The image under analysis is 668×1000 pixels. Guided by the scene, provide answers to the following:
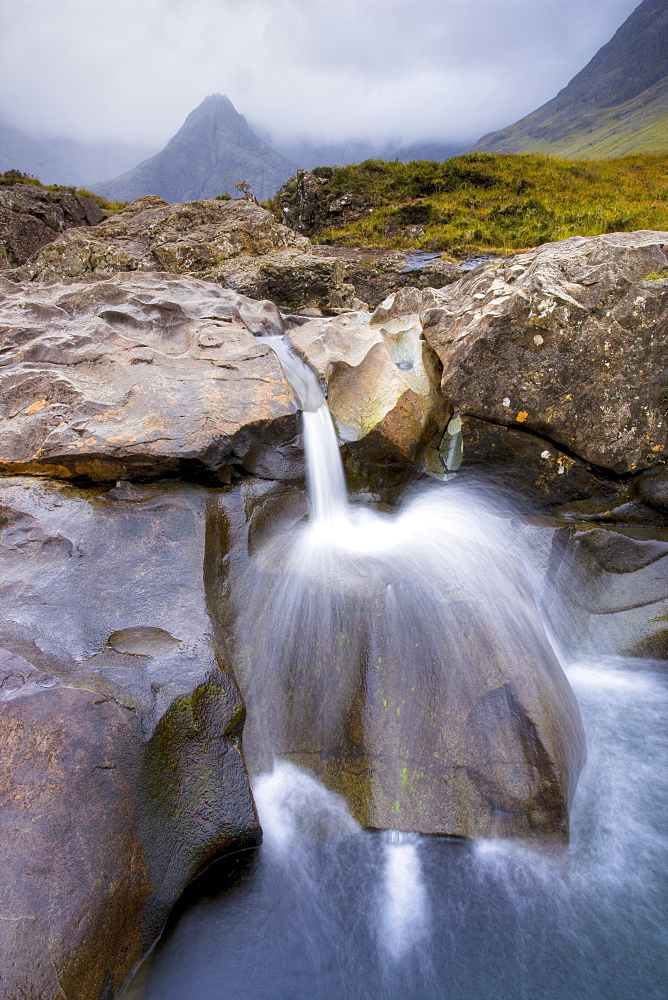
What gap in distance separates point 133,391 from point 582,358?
5.61 meters

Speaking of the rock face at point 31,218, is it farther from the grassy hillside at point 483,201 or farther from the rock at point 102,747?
the rock at point 102,747

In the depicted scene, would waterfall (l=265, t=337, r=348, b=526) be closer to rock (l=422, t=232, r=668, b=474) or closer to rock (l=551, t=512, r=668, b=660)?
rock (l=422, t=232, r=668, b=474)

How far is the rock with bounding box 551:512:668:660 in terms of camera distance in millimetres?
4883

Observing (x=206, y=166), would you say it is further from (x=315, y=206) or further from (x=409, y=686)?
(x=409, y=686)

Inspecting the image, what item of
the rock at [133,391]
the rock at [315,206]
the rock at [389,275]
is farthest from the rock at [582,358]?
the rock at [315,206]

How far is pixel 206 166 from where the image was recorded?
548 feet

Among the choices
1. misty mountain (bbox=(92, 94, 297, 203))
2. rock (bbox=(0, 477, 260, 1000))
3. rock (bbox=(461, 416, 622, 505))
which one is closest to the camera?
rock (bbox=(0, 477, 260, 1000))

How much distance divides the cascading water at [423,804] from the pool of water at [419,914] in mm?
11

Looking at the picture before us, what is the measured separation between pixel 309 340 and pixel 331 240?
Answer: 2511cm

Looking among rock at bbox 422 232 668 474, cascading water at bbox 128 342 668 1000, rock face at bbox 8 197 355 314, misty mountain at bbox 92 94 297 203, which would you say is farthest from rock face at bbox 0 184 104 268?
misty mountain at bbox 92 94 297 203

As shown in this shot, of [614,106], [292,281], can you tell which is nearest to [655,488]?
[292,281]

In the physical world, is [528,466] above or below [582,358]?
below

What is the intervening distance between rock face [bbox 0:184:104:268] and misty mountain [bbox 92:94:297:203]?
408 ft

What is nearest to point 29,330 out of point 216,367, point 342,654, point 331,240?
point 216,367
